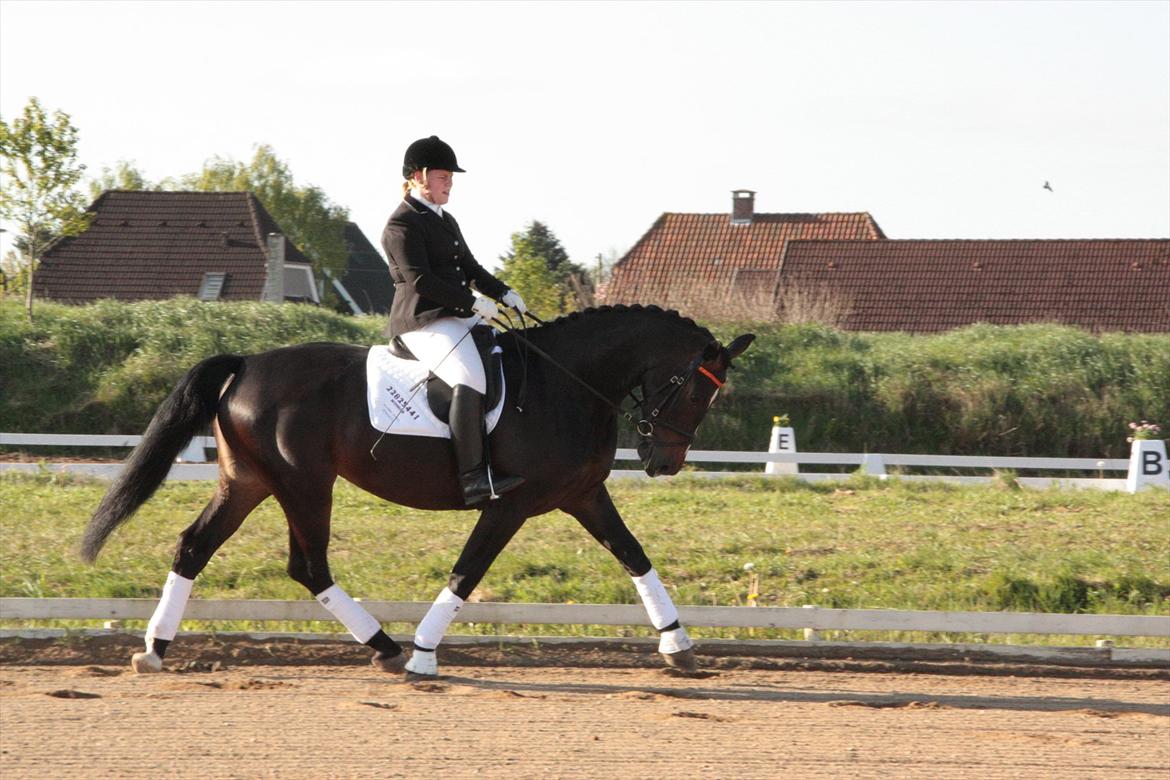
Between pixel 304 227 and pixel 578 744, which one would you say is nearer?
pixel 578 744

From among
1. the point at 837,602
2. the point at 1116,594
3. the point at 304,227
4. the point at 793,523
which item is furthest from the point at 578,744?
the point at 304,227

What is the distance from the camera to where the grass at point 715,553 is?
9.30 meters

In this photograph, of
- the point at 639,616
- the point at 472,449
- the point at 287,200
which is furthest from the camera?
the point at 287,200

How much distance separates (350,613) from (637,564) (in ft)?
4.93

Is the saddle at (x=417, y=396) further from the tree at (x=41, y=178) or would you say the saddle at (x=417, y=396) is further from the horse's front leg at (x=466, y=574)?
the tree at (x=41, y=178)

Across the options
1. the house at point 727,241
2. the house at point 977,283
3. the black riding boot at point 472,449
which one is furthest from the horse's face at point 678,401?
the house at point 727,241

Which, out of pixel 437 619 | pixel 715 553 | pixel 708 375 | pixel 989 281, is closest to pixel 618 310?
pixel 708 375

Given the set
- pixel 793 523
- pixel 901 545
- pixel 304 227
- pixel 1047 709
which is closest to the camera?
pixel 1047 709

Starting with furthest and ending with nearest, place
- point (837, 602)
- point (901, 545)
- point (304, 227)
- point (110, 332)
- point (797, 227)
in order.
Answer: point (304, 227)
point (797, 227)
point (110, 332)
point (901, 545)
point (837, 602)

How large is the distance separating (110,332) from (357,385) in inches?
631

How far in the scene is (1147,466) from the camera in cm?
1500

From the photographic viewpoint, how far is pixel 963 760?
5.37m

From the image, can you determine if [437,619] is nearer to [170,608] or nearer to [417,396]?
[417,396]

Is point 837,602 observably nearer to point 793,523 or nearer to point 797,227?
point 793,523
